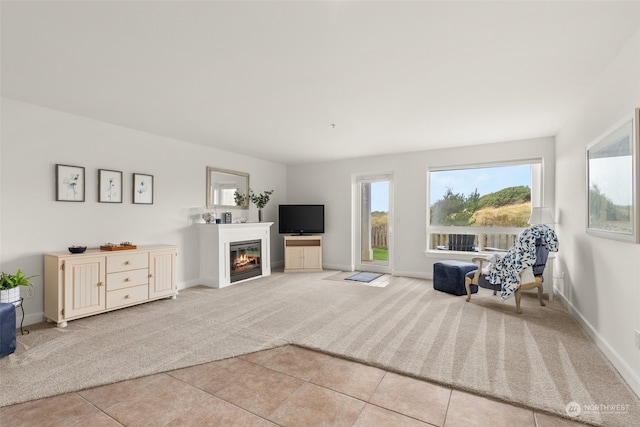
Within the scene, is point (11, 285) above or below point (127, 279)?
above

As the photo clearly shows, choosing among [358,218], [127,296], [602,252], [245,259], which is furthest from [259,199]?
[602,252]

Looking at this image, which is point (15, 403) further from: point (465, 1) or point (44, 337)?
point (465, 1)

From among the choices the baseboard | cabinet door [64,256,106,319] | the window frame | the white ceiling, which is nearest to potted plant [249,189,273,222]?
the white ceiling

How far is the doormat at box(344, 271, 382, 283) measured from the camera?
18.3 feet

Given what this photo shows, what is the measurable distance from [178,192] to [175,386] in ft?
11.4

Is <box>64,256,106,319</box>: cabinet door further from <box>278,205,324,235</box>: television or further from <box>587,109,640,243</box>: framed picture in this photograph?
<box>587,109,640,243</box>: framed picture

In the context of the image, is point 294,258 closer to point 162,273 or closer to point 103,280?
point 162,273

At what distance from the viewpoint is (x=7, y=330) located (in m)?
2.51

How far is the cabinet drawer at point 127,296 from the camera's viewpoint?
11.8ft

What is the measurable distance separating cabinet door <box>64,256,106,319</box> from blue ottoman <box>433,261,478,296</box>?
15.2 ft

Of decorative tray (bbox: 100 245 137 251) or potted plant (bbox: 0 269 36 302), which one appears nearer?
potted plant (bbox: 0 269 36 302)

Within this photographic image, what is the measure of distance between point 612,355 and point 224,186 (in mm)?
5620

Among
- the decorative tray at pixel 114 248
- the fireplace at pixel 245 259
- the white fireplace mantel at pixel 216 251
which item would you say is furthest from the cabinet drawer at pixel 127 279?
the fireplace at pixel 245 259

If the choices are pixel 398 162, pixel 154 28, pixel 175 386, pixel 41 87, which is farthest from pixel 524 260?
pixel 41 87
